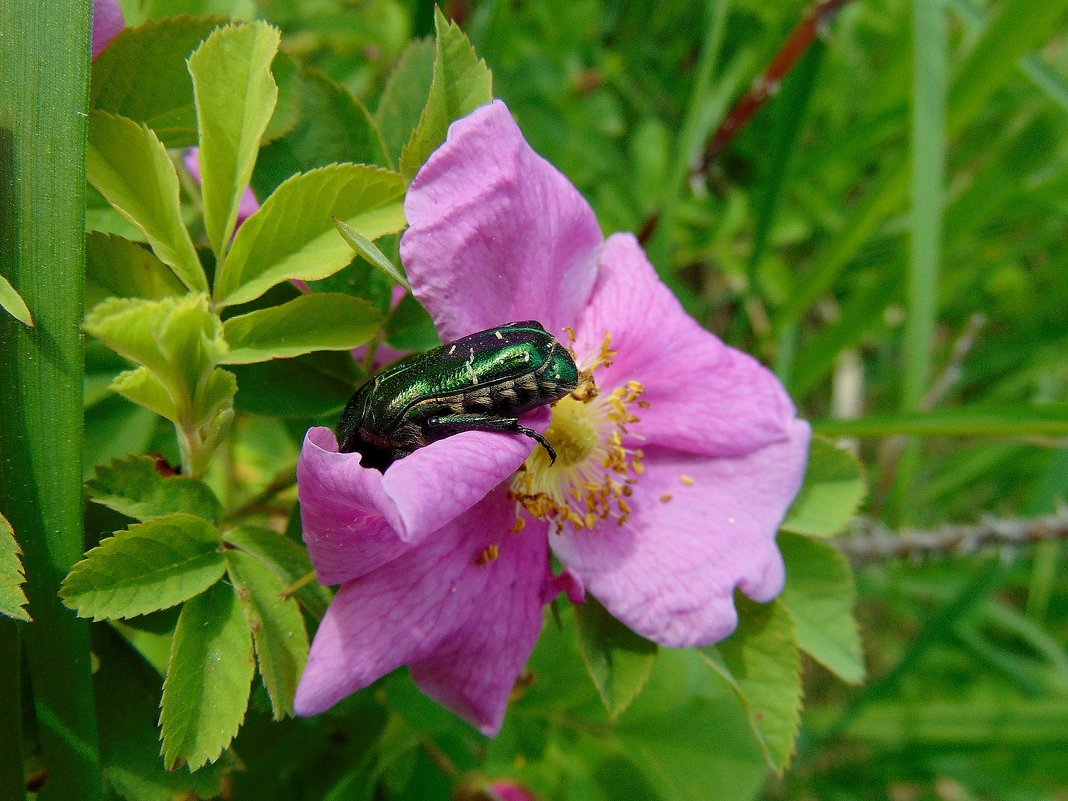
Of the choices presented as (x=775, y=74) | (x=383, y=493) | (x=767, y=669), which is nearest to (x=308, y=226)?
(x=383, y=493)

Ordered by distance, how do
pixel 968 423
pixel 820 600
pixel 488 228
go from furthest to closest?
pixel 968 423 → pixel 820 600 → pixel 488 228

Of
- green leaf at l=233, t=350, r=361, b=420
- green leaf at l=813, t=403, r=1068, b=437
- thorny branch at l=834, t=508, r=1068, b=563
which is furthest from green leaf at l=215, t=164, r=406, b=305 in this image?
thorny branch at l=834, t=508, r=1068, b=563

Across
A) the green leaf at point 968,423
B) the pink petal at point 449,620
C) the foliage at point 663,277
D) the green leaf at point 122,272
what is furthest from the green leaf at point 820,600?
the green leaf at point 122,272

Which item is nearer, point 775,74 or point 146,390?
point 146,390

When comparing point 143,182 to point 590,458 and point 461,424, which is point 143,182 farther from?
point 590,458

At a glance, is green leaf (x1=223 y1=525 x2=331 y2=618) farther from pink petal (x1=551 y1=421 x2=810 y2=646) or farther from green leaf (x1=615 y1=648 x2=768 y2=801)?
green leaf (x1=615 y1=648 x2=768 y2=801)

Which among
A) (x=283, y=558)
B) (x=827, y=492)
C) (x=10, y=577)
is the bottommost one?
(x=827, y=492)

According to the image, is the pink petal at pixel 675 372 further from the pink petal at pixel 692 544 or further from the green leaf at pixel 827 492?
the green leaf at pixel 827 492
